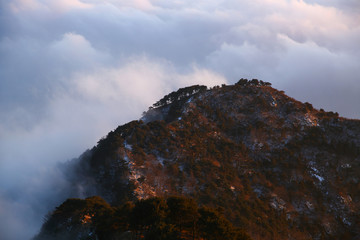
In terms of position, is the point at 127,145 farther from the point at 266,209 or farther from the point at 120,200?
the point at 266,209

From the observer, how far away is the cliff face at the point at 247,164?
2744 inches

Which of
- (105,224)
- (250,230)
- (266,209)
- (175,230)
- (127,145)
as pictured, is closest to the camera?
(175,230)

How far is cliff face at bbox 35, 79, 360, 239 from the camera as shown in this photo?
69.7 metres

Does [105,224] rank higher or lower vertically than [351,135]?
lower

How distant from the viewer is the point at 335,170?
81.4m

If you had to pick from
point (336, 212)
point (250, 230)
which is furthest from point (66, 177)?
point (336, 212)

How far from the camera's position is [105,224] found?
4506cm

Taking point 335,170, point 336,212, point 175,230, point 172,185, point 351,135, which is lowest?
point 175,230

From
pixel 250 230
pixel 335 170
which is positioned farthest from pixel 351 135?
pixel 250 230

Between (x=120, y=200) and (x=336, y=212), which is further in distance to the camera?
(x=336, y=212)

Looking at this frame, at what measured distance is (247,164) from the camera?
273 ft

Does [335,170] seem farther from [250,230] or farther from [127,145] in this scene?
[127,145]

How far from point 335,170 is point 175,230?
61316mm

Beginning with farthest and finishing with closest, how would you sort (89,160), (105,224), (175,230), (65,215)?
(89,160) → (65,215) → (105,224) → (175,230)
